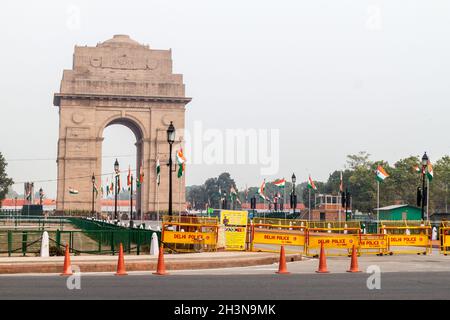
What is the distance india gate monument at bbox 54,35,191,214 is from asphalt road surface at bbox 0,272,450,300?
7932cm

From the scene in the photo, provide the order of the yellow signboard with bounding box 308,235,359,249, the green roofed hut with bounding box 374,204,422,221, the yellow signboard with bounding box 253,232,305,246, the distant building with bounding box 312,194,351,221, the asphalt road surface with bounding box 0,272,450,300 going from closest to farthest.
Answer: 1. the asphalt road surface with bounding box 0,272,450,300
2. the yellow signboard with bounding box 308,235,359,249
3. the yellow signboard with bounding box 253,232,305,246
4. the green roofed hut with bounding box 374,204,422,221
5. the distant building with bounding box 312,194,351,221

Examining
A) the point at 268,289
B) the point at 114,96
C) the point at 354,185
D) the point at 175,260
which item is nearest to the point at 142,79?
the point at 114,96

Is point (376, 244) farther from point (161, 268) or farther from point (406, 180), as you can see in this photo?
point (406, 180)

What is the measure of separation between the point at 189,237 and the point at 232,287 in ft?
42.1

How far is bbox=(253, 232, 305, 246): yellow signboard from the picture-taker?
31.9m

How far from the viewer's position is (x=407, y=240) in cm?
3359

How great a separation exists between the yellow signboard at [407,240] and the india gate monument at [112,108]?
67.2 metres

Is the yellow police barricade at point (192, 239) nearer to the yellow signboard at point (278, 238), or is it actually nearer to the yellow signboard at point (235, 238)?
the yellow signboard at point (235, 238)

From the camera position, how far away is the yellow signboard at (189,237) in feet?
101

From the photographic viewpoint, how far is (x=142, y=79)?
10256 centimetres


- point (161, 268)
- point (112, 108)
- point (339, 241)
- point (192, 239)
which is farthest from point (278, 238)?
point (112, 108)

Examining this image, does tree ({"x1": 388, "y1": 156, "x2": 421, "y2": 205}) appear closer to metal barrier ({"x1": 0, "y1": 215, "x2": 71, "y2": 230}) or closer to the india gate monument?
the india gate monument

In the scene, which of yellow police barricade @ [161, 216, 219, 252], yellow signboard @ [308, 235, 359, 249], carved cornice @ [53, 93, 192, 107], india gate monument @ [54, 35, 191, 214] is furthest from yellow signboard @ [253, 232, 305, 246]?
carved cornice @ [53, 93, 192, 107]
